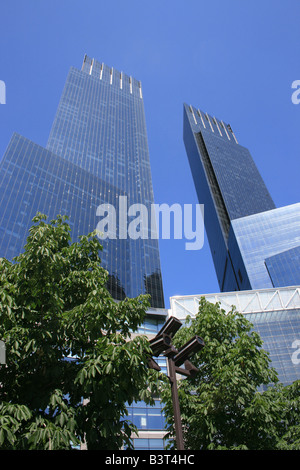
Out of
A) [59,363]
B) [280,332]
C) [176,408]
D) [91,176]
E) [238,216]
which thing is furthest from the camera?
[238,216]

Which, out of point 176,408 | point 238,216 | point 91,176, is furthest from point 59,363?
point 238,216

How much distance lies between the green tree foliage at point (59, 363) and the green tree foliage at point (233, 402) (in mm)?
4211

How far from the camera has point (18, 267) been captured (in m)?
10.1

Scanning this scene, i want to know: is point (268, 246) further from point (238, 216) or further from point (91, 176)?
point (91, 176)

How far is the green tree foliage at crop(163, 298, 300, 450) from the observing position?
1254 cm

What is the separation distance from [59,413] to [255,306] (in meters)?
40.3

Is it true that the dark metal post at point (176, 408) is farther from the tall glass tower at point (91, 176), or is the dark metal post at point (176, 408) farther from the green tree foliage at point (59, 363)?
the tall glass tower at point (91, 176)

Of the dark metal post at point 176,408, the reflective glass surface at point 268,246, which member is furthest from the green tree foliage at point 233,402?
the reflective glass surface at point 268,246

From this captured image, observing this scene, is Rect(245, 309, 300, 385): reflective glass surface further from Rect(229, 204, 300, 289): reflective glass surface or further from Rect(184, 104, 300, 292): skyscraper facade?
Rect(229, 204, 300, 289): reflective glass surface

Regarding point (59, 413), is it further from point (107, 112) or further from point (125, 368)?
point (107, 112)

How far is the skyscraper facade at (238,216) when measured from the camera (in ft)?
344

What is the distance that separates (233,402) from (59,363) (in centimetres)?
687

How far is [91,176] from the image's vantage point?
10875cm

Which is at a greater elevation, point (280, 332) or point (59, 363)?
point (280, 332)
